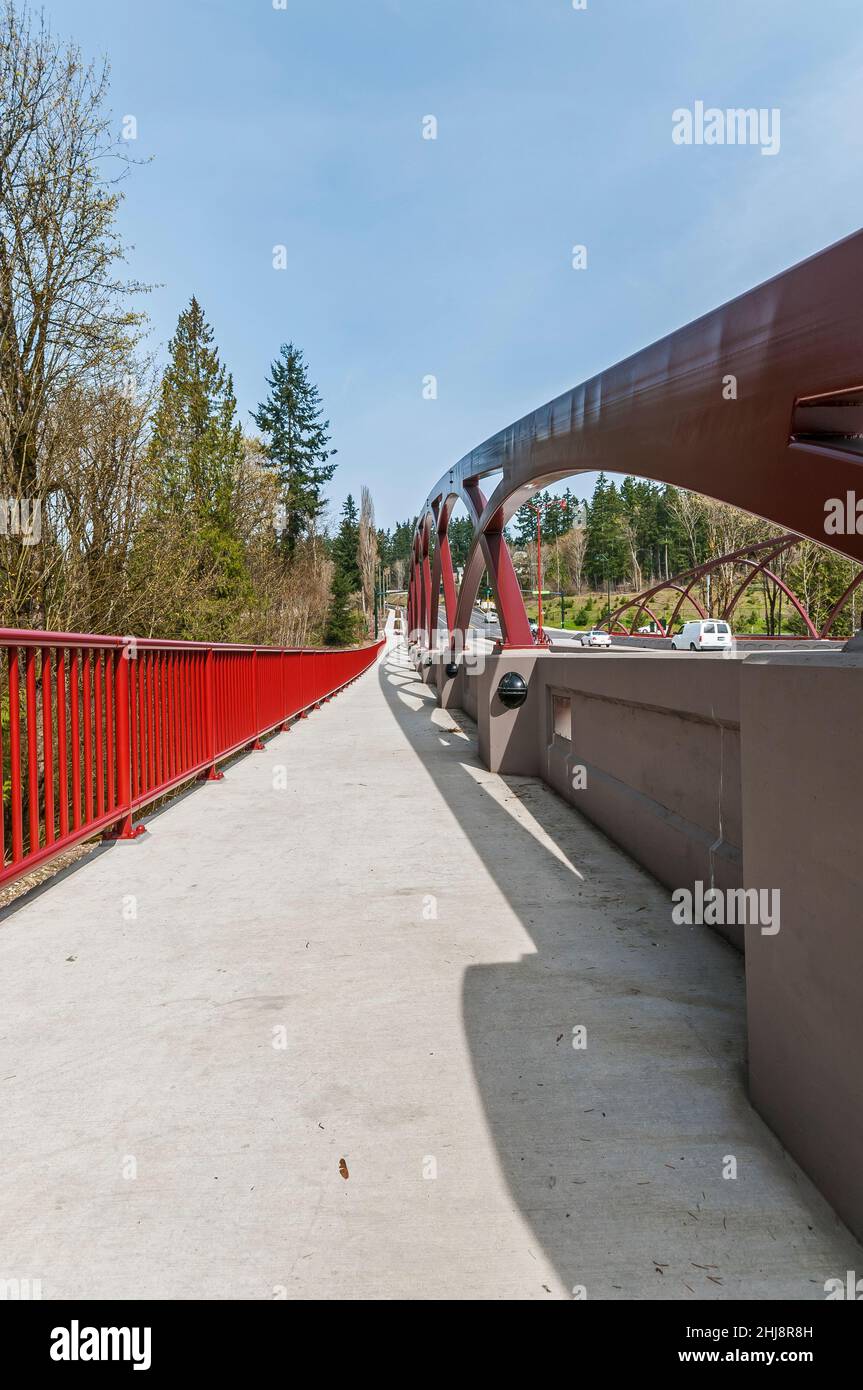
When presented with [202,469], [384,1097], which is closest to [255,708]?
[384,1097]

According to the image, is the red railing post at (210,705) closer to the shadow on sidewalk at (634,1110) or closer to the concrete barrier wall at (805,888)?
the shadow on sidewalk at (634,1110)

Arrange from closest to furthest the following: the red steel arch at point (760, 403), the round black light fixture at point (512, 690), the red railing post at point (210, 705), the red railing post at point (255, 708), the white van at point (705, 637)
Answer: the red steel arch at point (760, 403), the red railing post at point (210, 705), the round black light fixture at point (512, 690), the red railing post at point (255, 708), the white van at point (705, 637)

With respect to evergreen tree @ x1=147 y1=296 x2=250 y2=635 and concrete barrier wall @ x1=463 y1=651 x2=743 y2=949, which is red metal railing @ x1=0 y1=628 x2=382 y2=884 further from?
evergreen tree @ x1=147 y1=296 x2=250 y2=635

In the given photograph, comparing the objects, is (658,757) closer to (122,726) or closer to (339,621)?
(122,726)

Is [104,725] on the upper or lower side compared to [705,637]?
lower

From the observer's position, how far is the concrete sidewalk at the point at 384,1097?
1609 millimetres

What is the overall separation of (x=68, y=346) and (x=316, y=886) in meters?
9.14

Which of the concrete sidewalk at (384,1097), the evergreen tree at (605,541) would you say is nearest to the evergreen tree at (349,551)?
the evergreen tree at (605,541)

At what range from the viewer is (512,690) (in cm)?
743

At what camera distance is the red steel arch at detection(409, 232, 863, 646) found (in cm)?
318

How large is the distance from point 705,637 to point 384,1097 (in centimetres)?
3528

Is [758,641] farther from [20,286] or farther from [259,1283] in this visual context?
[259,1283]

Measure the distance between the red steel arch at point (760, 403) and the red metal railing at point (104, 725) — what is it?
3.57m
